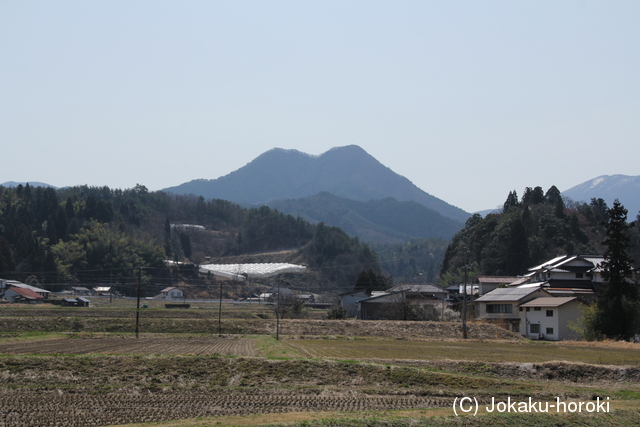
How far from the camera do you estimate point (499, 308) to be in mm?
57250

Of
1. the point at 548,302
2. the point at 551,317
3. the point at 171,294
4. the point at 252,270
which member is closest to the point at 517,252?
the point at 548,302

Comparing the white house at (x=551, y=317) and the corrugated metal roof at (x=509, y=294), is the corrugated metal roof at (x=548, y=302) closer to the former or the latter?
the white house at (x=551, y=317)

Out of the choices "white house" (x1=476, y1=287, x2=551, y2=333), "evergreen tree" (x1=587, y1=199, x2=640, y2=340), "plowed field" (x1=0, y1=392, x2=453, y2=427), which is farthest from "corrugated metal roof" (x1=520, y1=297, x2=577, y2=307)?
"plowed field" (x1=0, y1=392, x2=453, y2=427)

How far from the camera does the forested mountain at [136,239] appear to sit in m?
102

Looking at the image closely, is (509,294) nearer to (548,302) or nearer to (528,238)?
(548,302)

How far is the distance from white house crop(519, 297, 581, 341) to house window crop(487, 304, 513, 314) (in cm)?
292

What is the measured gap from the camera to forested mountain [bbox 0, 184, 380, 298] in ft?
336

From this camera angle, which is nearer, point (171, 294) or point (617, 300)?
point (617, 300)

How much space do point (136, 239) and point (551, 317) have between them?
94329 millimetres

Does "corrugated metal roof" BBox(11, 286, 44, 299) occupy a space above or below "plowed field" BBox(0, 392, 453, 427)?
below

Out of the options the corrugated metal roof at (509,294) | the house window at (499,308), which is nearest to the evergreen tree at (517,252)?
the corrugated metal roof at (509,294)

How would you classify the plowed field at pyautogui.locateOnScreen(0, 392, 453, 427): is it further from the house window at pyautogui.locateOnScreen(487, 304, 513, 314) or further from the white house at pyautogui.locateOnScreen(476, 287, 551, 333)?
the house window at pyautogui.locateOnScreen(487, 304, 513, 314)

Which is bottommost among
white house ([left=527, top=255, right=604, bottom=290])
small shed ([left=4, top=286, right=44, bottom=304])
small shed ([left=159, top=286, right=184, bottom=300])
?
small shed ([left=159, top=286, right=184, bottom=300])

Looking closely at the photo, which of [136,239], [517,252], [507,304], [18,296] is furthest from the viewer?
[136,239]
